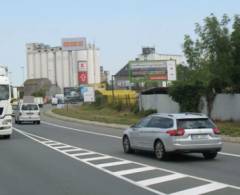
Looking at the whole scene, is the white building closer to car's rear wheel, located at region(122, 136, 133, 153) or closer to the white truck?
the white truck

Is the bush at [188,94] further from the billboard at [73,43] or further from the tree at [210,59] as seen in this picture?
the billboard at [73,43]

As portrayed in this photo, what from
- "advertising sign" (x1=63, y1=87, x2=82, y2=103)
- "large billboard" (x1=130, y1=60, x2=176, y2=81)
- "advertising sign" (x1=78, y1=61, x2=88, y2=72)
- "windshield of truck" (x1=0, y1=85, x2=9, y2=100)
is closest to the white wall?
"windshield of truck" (x1=0, y1=85, x2=9, y2=100)

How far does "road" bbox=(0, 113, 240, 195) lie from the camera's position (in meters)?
12.3

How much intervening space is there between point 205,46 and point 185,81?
6.00m

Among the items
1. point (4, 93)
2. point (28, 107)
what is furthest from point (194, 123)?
point (28, 107)

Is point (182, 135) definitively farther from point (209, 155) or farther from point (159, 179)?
point (159, 179)

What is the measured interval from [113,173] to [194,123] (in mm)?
4381

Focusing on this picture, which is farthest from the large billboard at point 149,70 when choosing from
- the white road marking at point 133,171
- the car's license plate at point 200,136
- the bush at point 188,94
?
the white road marking at point 133,171

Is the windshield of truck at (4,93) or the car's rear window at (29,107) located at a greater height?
the windshield of truck at (4,93)

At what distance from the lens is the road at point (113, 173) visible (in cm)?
1234

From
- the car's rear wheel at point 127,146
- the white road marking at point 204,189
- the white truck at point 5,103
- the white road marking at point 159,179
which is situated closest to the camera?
the white road marking at point 204,189

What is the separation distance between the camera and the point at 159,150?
1897 centimetres

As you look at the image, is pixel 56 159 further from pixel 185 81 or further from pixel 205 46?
pixel 185 81

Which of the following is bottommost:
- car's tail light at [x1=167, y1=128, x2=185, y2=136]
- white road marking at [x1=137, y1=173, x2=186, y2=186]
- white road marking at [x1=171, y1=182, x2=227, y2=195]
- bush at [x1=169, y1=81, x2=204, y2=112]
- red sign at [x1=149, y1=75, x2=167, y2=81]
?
white road marking at [x1=137, y1=173, x2=186, y2=186]
